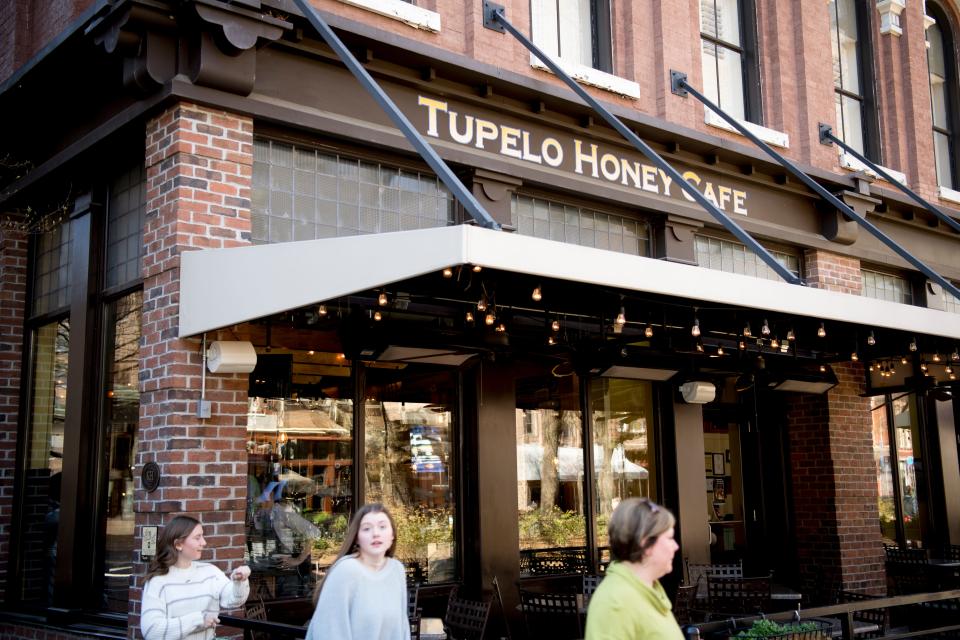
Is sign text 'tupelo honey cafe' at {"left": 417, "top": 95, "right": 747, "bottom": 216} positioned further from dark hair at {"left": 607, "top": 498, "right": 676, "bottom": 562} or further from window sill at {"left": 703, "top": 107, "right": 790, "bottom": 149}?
dark hair at {"left": 607, "top": 498, "right": 676, "bottom": 562}

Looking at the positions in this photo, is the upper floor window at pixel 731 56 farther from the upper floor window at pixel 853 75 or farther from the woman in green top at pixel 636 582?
the woman in green top at pixel 636 582

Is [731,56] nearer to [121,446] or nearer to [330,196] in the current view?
[330,196]

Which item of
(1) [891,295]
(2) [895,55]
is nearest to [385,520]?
(1) [891,295]

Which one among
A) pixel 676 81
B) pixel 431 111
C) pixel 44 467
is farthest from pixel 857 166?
pixel 44 467

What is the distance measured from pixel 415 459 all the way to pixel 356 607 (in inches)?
194

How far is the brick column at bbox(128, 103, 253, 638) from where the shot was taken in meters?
7.14

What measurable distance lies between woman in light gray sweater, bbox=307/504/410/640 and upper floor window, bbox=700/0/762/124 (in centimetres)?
877

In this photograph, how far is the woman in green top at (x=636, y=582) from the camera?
3.59 m

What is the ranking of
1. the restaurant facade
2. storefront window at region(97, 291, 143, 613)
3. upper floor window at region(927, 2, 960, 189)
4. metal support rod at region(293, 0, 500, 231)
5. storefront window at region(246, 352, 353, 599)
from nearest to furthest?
1. metal support rod at region(293, 0, 500, 231)
2. the restaurant facade
3. storefront window at region(97, 291, 143, 613)
4. storefront window at region(246, 352, 353, 599)
5. upper floor window at region(927, 2, 960, 189)

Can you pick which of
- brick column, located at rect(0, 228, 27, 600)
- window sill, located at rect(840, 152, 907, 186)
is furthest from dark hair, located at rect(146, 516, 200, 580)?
window sill, located at rect(840, 152, 907, 186)

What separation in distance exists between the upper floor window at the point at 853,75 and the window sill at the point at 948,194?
114 centimetres

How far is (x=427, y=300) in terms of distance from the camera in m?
8.37

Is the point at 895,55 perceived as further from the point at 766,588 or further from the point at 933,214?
the point at 766,588

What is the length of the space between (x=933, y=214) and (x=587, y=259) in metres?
9.26
